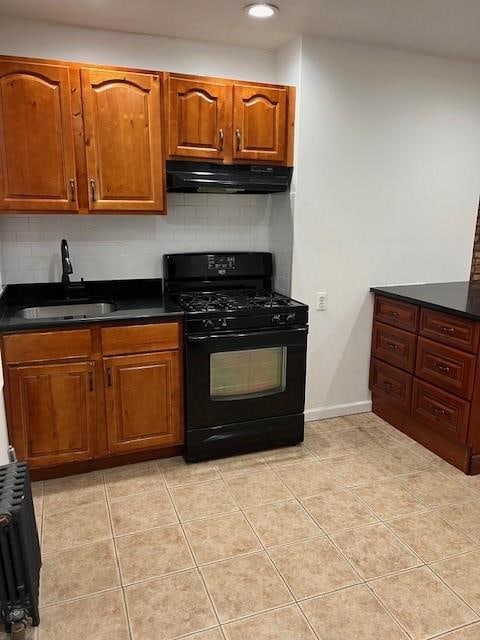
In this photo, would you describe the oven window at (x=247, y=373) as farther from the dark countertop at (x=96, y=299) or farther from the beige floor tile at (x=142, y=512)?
the beige floor tile at (x=142, y=512)

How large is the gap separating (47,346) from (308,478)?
1.58m

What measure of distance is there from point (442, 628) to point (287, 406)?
1.44 meters

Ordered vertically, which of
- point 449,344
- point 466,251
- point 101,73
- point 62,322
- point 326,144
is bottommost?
point 449,344

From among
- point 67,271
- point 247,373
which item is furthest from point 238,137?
point 247,373

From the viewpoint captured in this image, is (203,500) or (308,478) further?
(308,478)

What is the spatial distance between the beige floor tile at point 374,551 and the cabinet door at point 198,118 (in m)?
2.15

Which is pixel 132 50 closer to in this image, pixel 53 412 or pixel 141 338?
pixel 141 338

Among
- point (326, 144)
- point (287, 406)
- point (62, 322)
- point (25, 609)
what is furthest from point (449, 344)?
point (25, 609)

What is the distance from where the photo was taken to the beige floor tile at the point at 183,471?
2.66 metres

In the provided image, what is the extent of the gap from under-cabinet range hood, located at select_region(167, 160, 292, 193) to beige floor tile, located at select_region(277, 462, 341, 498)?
1695 mm

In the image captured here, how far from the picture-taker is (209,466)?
2.81m

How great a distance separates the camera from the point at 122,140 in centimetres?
262

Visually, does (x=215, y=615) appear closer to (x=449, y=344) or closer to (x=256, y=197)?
(x=449, y=344)

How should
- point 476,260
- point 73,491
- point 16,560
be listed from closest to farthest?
point 16,560
point 73,491
point 476,260
